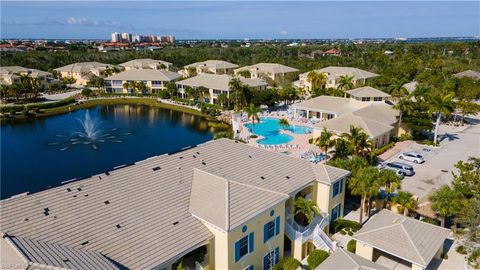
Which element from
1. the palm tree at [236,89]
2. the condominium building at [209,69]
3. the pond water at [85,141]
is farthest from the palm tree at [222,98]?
the condominium building at [209,69]

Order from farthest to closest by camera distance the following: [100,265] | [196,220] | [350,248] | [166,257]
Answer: [350,248]
[196,220]
[166,257]
[100,265]

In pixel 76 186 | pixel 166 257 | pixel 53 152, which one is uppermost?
pixel 76 186

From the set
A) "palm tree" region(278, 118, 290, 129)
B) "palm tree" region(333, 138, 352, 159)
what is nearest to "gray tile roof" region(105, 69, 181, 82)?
"palm tree" region(278, 118, 290, 129)

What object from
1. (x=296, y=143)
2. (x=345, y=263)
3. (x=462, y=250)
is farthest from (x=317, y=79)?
(x=345, y=263)

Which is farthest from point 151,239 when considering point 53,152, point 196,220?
point 53,152

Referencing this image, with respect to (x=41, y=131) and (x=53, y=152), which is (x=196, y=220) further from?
(x=41, y=131)

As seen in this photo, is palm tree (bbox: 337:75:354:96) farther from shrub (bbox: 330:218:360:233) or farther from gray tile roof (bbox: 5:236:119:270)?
gray tile roof (bbox: 5:236:119:270)

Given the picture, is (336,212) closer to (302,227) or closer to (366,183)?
(366,183)
